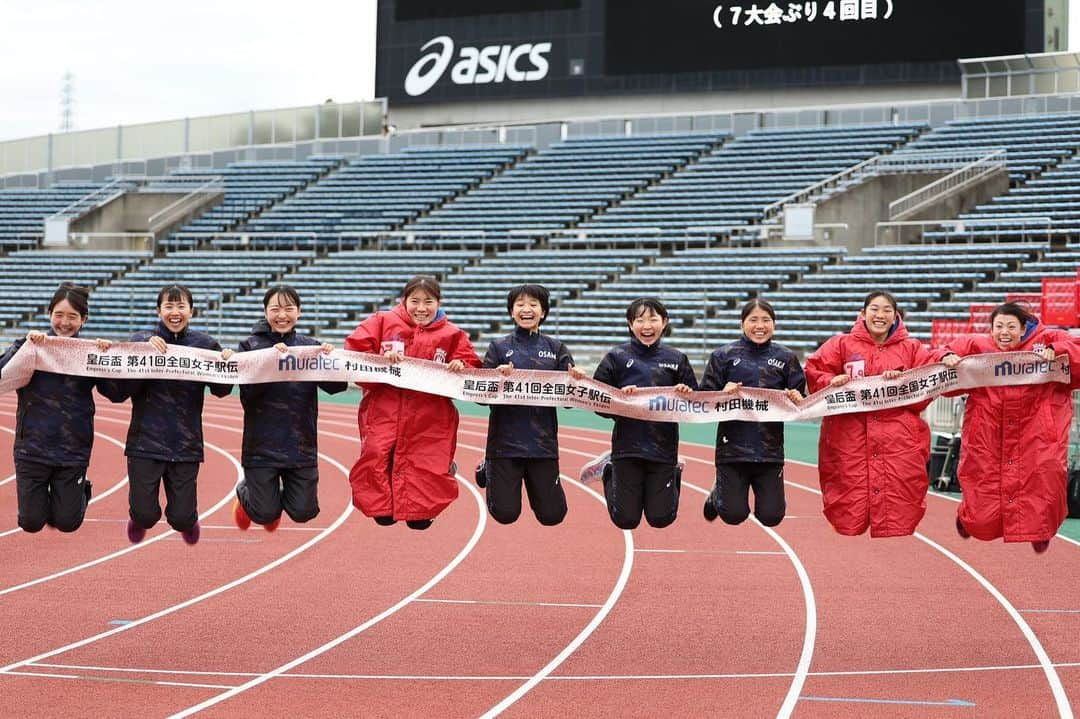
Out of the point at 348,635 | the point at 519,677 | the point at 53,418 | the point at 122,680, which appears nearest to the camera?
the point at 122,680

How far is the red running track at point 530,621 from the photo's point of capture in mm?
6570

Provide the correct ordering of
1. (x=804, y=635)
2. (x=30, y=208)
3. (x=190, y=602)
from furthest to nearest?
(x=30, y=208)
(x=190, y=602)
(x=804, y=635)

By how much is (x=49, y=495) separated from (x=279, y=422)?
131cm

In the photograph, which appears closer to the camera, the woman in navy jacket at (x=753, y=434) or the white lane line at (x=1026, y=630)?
the white lane line at (x=1026, y=630)

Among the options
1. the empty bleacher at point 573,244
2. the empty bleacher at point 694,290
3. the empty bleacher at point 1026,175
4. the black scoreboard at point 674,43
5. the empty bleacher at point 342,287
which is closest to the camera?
the empty bleacher at point 694,290

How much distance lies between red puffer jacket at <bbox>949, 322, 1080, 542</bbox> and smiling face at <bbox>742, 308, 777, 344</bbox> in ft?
3.96

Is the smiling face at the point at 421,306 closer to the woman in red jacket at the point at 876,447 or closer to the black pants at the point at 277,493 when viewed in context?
the black pants at the point at 277,493

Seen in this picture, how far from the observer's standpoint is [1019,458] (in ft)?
23.2

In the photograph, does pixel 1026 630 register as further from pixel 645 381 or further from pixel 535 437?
pixel 535 437

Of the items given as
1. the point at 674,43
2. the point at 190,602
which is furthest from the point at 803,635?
the point at 674,43

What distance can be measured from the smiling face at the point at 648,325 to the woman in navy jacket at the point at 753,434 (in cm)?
34

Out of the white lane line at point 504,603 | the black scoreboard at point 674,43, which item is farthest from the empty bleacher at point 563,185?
the white lane line at point 504,603

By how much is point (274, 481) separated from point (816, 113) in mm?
31278

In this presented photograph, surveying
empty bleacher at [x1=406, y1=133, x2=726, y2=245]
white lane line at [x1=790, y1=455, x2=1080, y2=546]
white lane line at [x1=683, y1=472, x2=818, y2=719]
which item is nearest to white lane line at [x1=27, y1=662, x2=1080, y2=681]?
white lane line at [x1=683, y1=472, x2=818, y2=719]
